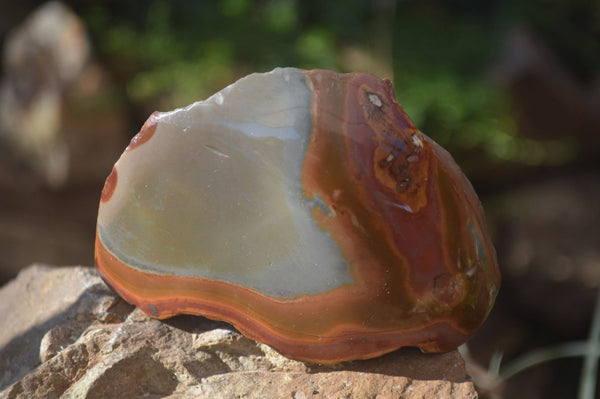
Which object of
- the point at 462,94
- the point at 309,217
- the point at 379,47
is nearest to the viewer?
the point at 309,217

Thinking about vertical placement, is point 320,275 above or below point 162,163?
below

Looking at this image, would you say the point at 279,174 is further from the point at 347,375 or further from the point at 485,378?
the point at 485,378

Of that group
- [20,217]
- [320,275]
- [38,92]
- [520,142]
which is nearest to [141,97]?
[38,92]

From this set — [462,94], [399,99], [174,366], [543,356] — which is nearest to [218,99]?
[174,366]

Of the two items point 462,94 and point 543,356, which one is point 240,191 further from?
point 462,94

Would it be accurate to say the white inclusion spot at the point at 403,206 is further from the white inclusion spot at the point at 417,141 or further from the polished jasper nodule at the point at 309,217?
the white inclusion spot at the point at 417,141
